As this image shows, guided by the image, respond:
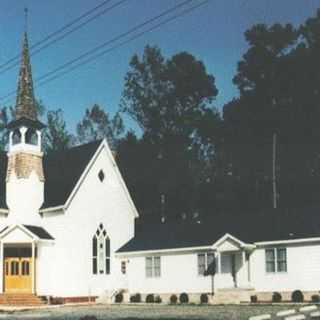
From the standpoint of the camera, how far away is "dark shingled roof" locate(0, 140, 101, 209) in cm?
4709

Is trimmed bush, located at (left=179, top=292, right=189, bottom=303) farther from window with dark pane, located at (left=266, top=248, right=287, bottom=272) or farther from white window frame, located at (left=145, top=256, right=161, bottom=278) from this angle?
window with dark pane, located at (left=266, top=248, right=287, bottom=272)

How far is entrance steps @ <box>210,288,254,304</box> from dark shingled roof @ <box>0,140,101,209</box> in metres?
11.7

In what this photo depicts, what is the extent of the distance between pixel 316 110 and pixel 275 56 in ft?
27.7

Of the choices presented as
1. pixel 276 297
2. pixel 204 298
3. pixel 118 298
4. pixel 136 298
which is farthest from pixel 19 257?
pixel 276 297

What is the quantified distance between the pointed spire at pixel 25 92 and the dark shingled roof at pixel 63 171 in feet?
12.2

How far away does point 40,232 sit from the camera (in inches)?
1810

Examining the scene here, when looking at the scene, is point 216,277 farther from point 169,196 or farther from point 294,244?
point 169,196

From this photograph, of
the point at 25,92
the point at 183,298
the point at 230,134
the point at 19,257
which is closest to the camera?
the point at 183,298

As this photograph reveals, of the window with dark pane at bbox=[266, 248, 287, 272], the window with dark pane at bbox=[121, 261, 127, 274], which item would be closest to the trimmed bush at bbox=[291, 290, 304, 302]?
the window with dark pane at bbox=[266, 248, 287, 272]

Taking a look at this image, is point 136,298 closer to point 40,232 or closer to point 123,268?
point 123,268

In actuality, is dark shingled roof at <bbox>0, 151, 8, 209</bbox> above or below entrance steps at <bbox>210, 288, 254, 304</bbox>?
above

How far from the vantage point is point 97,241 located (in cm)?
4803

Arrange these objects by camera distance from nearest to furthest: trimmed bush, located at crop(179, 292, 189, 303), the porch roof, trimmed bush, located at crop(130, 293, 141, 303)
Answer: trimmed bush, located at crop(179, 292, 189, 303) < the porch roof < trimmed bush, located at crop(130, 293, 141, 303)

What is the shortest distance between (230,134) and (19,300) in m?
26.8
